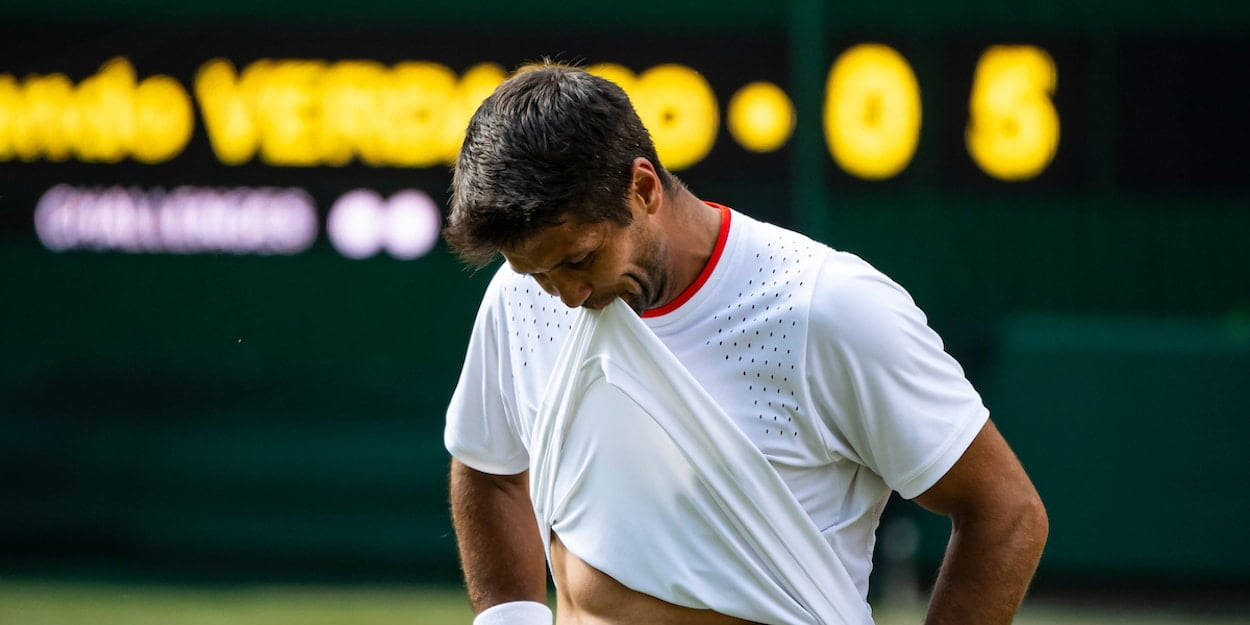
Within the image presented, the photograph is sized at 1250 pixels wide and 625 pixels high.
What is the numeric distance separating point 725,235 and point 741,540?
0.38 m

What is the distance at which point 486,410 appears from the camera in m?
2.44

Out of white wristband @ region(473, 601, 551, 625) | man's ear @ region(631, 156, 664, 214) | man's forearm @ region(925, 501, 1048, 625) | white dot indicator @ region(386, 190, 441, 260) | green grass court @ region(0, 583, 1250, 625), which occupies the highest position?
man's ear @ region(631, 156, 664, 214)

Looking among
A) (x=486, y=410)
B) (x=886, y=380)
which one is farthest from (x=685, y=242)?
(x=486, y=410)

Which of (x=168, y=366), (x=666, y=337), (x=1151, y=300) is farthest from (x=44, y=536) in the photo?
(x=666, y=337)

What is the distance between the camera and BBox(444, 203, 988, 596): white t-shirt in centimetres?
203

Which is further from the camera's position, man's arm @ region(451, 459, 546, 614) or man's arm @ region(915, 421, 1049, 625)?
man's arm @ region(451, 459, 546, 614)

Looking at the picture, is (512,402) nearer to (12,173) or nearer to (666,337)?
(666,337)

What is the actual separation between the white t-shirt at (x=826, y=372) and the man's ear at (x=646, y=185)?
101 mm

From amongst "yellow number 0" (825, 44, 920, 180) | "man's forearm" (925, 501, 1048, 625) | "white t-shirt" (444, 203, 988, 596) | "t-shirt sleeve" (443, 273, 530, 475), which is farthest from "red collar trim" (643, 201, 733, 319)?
"yellow number 0" (825, 44, 920, 180)

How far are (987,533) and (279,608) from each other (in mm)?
4225

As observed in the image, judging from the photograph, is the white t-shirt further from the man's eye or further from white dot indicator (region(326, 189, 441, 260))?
white dot indicator (region(326, 189, 441, 260))

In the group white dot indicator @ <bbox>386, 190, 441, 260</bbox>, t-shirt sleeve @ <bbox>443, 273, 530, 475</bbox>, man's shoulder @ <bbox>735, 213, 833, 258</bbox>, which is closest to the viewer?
man's shoulder @ <bbox>735, 213, 833, 258</bbox>

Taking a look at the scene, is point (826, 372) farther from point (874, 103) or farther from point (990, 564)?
point (874, 103)

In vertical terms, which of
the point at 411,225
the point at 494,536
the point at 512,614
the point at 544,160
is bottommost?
the point at 411,225
